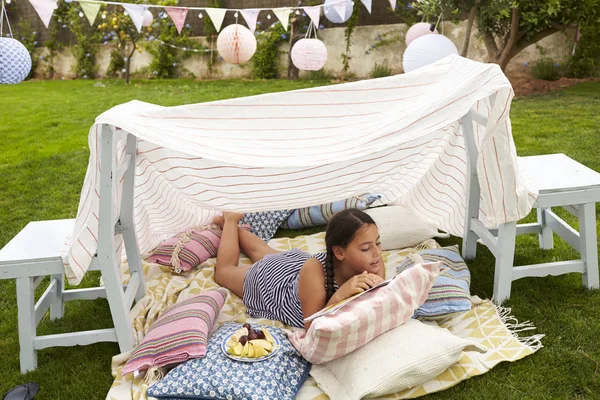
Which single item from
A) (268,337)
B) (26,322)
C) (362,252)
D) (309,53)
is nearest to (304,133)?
(362,252)

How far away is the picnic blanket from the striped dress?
0.05 meters

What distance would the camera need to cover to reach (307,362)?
277 cm

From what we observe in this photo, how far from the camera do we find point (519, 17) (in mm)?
7613

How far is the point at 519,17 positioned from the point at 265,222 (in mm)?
4836

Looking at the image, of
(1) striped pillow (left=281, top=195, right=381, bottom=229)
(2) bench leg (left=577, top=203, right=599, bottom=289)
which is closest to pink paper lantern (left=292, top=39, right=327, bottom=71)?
(1) striped pillow (left=281, top=195, right=381, bottom=229)

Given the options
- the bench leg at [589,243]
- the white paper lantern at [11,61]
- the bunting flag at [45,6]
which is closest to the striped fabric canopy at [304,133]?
the bench leg at [589,243]

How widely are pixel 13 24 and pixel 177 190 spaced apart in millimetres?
11375

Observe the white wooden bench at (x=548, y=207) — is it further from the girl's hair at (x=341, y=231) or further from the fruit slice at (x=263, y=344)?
the fruit slice at (x=263, y=344)

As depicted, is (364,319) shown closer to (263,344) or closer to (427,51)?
(263,344)

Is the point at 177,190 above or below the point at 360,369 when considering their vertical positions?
above


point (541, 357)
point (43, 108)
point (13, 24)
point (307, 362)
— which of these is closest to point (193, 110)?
point (307, 362)

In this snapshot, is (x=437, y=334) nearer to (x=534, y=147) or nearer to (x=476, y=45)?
(x=534, y=147)

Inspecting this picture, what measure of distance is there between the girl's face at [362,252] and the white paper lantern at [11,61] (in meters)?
3.30

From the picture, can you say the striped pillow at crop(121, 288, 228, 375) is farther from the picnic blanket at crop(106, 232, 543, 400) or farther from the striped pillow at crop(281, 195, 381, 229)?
the striped pillow at crop(281, 195, 381, 229)
